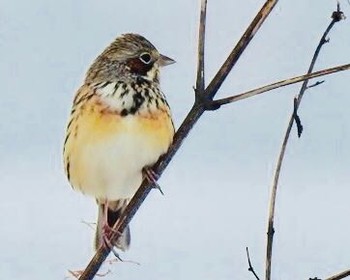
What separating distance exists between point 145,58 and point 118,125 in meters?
0.20

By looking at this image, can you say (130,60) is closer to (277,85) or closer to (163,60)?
(163,60)

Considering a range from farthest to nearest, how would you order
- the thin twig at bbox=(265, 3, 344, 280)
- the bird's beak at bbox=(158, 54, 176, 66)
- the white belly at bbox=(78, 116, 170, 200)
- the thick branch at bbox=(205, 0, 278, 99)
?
the bird's beak at bbox=(158, 54, 176, 66) → the white belly at bbox=(78, 116, 170, 200) → the thin twig at bbox=(265, 3, 344, 280) → the thick branch at bbox=(205, 0, 278, 99)

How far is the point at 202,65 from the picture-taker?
945mm

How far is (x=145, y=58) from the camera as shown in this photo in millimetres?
1771

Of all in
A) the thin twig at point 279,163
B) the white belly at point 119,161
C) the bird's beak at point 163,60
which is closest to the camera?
the thin twig at point 279,163

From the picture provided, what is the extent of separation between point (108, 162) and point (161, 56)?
0.85ft

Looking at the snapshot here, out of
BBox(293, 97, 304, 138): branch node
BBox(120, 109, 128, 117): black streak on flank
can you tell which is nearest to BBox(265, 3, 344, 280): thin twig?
BBox(293, 97, 304, 138): branch node

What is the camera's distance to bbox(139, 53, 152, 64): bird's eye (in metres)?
1.76

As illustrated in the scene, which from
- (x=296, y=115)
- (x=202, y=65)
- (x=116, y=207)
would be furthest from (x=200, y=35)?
(x=116, y=207)

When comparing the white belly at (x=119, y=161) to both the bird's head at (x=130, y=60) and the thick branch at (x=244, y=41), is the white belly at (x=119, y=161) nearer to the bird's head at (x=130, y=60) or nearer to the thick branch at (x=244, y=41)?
the bird's head at (x=130, y=60)

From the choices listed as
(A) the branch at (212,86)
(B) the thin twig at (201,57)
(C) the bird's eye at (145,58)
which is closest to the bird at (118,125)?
(C) the bird's eye at (145,58)

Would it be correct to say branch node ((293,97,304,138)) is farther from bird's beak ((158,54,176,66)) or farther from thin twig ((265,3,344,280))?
bird's beak ((158,54,176,66))

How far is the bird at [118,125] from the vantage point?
1647 millimetres

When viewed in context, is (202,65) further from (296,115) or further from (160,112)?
(160,112)
